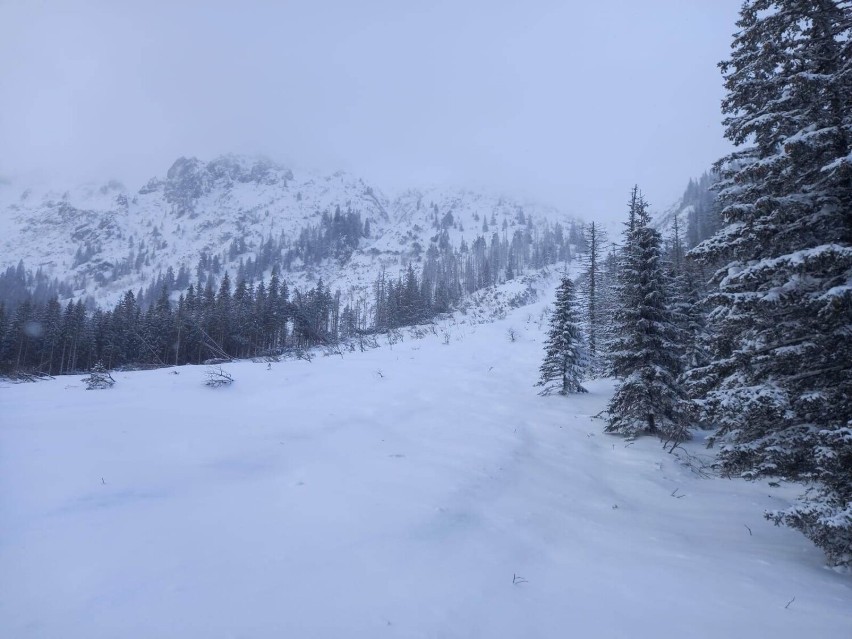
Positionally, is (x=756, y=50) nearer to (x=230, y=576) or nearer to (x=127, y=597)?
(x=230, y=576)

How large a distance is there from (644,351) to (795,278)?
5423 mm

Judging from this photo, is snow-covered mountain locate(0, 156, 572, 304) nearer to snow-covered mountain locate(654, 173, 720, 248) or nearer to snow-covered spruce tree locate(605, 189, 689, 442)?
snow-covered mountain locate(654, 173, 720, 248)

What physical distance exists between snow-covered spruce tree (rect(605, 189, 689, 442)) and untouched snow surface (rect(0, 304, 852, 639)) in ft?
6.33

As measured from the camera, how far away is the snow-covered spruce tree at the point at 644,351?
10578 mm

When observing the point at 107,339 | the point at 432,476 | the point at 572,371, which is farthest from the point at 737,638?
the point at 107,339

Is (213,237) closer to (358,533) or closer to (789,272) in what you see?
(358,533)

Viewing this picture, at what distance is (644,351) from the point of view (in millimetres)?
10875

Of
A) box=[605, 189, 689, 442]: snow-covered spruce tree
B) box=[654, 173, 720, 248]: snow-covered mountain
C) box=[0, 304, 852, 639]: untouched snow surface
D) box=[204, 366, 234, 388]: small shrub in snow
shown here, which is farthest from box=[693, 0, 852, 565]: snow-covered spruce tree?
box=[654, 173, 720, 248]: snow-covered mountain

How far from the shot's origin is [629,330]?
37.2 ft

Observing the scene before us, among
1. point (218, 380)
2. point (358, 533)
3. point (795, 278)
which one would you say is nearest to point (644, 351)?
point (795, 278)

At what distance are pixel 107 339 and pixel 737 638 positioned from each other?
62.1m

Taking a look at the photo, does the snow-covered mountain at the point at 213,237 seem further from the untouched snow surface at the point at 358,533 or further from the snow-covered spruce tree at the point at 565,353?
the untouched snow surface at the point at 358,533

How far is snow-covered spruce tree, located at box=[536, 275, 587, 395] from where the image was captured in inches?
554

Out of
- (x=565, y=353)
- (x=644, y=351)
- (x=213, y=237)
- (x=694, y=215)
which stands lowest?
(x=565, y=353)
